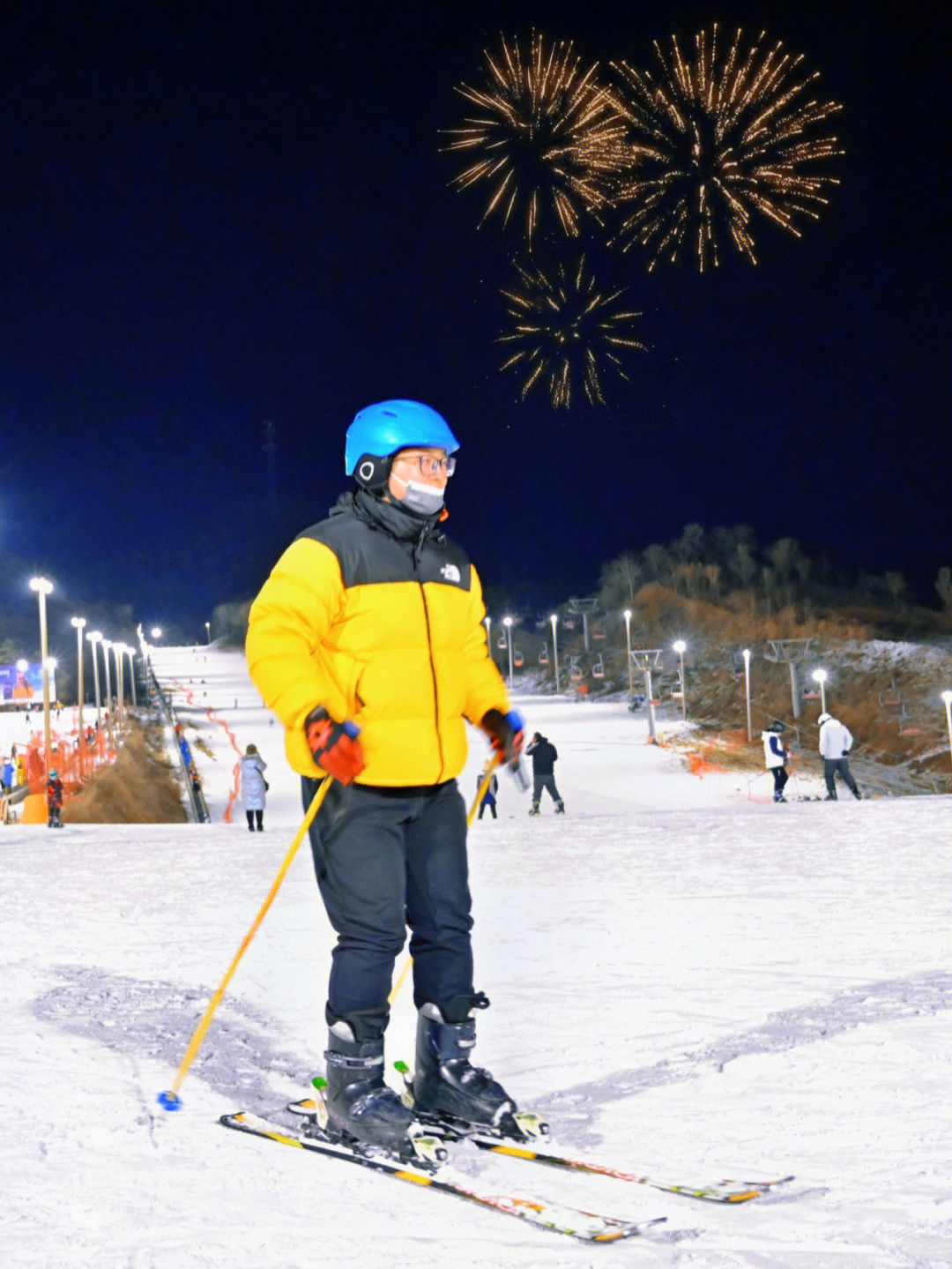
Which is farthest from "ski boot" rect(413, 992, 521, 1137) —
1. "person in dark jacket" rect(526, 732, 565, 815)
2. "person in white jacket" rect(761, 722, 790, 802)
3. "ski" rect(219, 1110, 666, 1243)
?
"person in white jacket" rect(761, 722, 790, 802)

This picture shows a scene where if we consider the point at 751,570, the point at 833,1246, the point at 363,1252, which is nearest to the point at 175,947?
the point at 363,1252

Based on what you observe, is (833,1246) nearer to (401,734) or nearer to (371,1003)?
(371,1003)

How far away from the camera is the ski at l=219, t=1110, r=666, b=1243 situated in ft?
7.89

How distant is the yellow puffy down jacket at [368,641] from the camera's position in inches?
122

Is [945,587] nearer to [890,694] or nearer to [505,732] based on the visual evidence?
[890,694]

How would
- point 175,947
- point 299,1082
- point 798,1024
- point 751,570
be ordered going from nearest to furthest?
point 299,1082 → point 798,1024 → point 175,947 → point 751,570

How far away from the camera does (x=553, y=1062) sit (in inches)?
150

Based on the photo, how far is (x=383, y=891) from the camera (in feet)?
10.3

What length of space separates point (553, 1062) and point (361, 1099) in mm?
925

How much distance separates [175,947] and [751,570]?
11544 cm

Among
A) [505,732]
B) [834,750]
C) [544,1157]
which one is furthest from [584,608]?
[544,1157]

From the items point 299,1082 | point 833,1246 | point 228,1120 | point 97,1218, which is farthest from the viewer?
point 299,1082

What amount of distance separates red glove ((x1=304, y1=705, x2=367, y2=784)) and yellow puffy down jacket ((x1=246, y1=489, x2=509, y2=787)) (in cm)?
6

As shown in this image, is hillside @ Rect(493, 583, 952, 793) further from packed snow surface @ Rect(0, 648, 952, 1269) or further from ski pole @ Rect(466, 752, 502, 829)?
ski pole @ Rect(466, 752, 502, 829)
